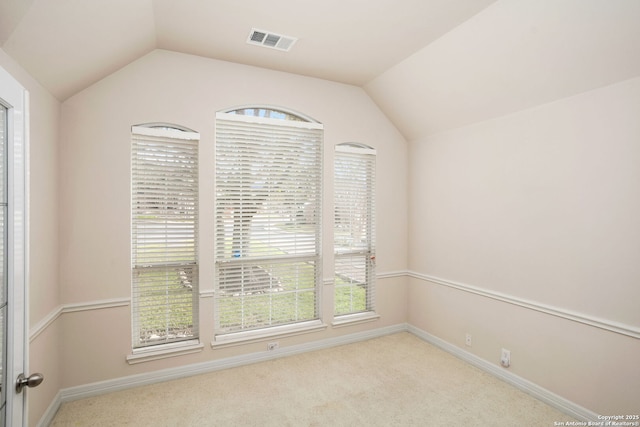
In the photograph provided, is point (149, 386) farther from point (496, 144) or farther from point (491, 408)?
point (496, 144)

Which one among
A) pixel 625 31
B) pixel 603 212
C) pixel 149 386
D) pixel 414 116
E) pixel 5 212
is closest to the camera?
pixel 5 212

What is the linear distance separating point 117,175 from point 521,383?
3.85 m

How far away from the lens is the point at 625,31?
1.93 meters

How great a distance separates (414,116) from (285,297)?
248 cm

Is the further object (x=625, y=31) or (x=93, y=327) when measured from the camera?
(x=93, y=327)

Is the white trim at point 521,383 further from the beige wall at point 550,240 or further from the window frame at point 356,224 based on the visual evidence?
the window frame at point 356,224

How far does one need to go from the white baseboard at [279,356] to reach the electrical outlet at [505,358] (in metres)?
0.06

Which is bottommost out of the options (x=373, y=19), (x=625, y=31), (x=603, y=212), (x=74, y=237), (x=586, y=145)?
(x=74, y=237)

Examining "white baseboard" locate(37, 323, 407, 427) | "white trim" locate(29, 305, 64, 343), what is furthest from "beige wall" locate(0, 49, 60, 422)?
"white baseboard" locate(37, 323, 407, 427)

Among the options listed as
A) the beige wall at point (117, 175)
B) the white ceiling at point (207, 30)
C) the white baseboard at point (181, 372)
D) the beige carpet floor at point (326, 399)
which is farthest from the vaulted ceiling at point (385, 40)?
the beige carpet floor at point (326, 399)

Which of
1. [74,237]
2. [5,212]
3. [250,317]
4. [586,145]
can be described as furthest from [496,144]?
[74,237]

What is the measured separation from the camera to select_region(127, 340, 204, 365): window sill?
2.76 meters

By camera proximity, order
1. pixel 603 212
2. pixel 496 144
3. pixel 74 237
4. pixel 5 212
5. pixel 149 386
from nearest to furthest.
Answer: pixel 5 212 < pixel 603 212 < pixel 74 237 < pixel 149 386 < pixel 496 144

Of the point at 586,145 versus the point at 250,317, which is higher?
the point at 586,145
